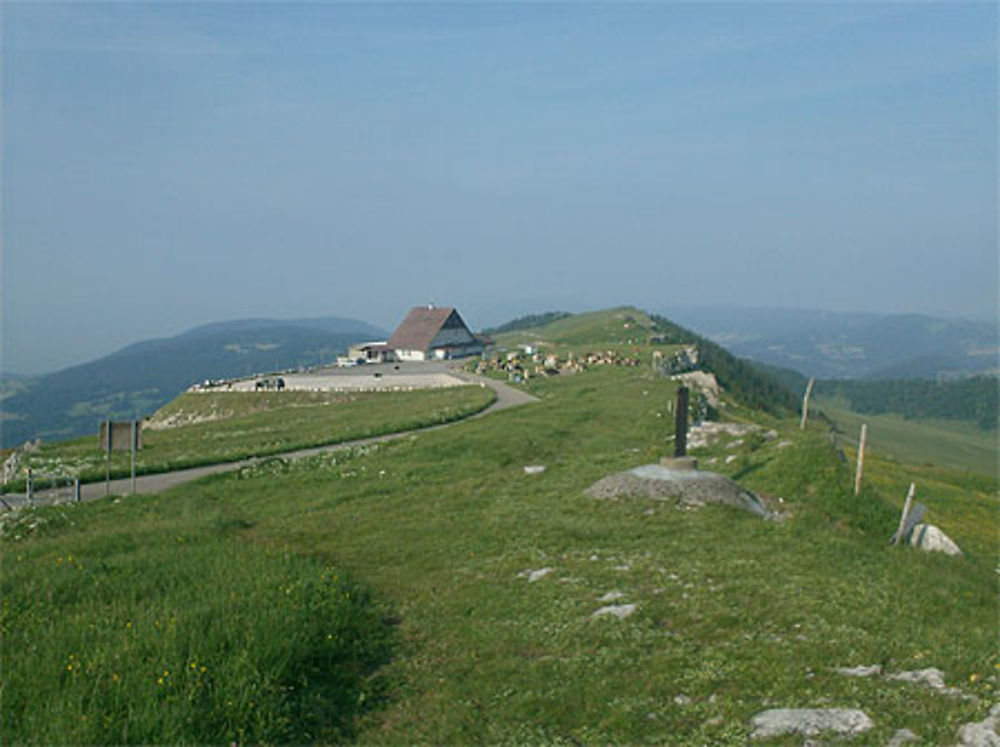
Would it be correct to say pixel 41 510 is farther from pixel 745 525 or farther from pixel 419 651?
pixel 745 525

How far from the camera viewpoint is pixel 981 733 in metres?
7.48

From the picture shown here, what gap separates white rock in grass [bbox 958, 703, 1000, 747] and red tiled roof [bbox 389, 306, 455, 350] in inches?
3988

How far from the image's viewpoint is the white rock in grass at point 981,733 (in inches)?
289

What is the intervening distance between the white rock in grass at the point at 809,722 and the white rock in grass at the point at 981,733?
0.80 m

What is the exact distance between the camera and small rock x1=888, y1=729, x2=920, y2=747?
747cm

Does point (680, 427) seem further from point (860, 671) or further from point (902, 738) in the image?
point (902, 738)

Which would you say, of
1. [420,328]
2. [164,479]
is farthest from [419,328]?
[164,479]

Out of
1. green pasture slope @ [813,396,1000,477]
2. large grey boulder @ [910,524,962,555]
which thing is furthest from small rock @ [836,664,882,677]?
green pasture slope @ [813,396,1000,477]

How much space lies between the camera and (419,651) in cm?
1109

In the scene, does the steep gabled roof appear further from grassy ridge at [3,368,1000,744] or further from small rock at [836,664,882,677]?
small rock at [836,664,882,677]

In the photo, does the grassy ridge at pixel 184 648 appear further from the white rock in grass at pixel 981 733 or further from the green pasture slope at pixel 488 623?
the white rock in grass at pixel 981 733

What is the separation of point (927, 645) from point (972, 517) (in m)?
30.0

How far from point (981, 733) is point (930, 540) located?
38.9ft

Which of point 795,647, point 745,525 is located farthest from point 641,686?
point 745,525
